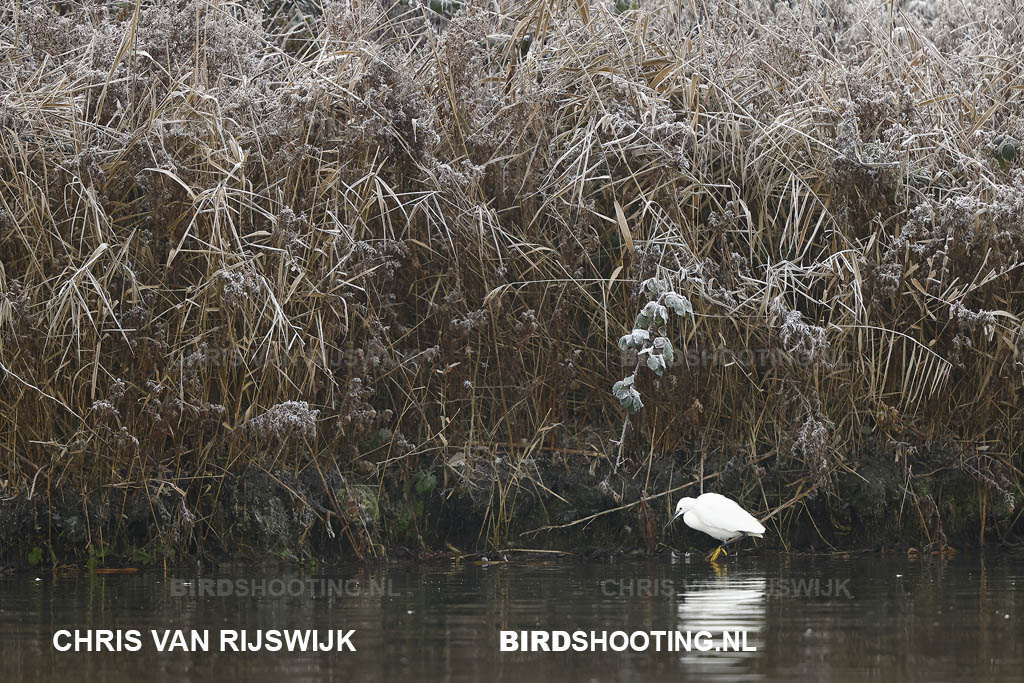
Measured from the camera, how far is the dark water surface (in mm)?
3646

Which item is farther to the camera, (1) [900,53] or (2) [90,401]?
(1) [900,53]

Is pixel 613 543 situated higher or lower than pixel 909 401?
lower

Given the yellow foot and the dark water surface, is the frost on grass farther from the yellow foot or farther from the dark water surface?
the yellow foot

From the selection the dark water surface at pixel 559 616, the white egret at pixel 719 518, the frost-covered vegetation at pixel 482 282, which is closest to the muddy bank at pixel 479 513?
the frost-covered vegetation at pixel 482 282

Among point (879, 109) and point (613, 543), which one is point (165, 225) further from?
point (879, 109)

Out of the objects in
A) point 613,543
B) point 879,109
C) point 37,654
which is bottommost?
point 37,654

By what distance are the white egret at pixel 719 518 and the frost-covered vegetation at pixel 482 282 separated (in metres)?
0.42

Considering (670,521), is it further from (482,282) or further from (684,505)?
(482,282)

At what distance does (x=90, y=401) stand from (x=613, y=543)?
8.24ft

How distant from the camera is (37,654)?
396cm

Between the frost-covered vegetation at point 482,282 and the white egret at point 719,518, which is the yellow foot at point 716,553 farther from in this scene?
the frost-covered vegetation at point 482,282

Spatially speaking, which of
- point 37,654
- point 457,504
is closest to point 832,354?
point 457,504

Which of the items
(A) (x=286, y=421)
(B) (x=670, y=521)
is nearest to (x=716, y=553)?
(B) (x=670, y=521)

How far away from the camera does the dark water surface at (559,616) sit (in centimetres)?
365
